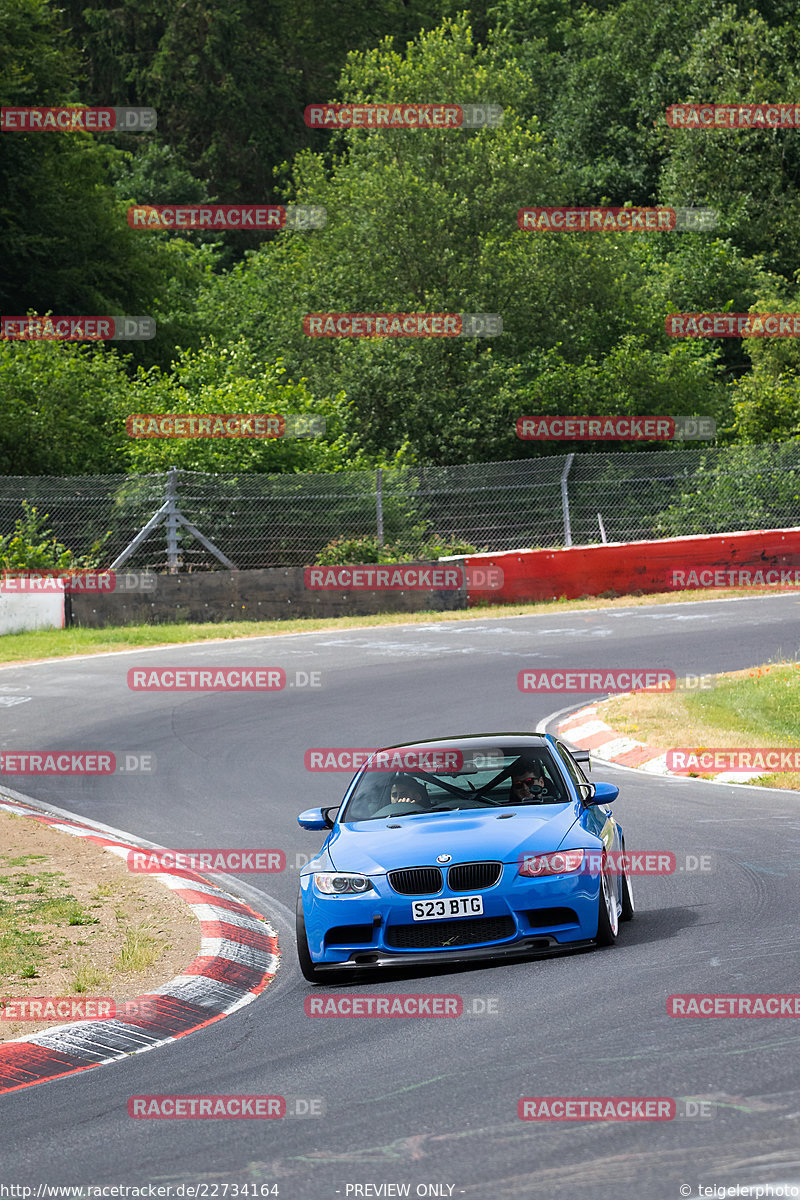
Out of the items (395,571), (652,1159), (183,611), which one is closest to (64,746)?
(183,611)

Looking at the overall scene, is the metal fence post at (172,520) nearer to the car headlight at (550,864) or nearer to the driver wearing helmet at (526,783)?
the driver wearing helmet at (526,783)

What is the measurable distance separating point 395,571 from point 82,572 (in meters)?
5.55

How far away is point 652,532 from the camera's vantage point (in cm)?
2725

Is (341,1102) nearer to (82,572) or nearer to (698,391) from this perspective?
(82,572)
